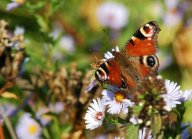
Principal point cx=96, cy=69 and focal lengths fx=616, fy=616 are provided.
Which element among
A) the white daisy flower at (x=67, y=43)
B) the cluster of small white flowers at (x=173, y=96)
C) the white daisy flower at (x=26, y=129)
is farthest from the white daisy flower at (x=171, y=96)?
the white daisy flower at (x=67, y=43)

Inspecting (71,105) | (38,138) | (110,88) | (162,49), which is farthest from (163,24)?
(110,88)

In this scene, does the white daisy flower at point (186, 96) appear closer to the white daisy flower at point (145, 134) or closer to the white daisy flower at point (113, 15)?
the white daisy flower at point (145, 134)

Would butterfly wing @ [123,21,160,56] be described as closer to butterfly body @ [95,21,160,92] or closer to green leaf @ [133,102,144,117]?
butterfly body @ [95,21,160,92]

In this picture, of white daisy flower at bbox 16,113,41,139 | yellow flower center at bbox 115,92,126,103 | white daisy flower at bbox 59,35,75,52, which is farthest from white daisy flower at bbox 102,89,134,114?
white daisy flower at bbox 59,35,75,52

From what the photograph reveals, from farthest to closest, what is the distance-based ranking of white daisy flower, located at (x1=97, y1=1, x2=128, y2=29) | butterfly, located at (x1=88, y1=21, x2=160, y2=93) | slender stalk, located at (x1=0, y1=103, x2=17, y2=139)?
white daisy flower, located at (x1=97, y1=1, x2=128, y2=29) → slender stalk, located at (x1=0, y1=103, x2=17, y2=139) → butterfly, located at (x1=88, y1=21, x2=160, y2=93)

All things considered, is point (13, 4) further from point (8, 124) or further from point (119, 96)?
point (119, 96)

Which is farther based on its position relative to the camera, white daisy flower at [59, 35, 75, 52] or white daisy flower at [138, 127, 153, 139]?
white daisy flower at [59, 35, 75, 52]

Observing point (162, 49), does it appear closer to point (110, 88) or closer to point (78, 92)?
point (78, 92)

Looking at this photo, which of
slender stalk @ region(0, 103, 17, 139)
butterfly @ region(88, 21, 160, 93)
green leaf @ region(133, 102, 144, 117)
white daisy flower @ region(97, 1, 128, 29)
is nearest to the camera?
green leaf @ region(133, 102, 144, 117)
